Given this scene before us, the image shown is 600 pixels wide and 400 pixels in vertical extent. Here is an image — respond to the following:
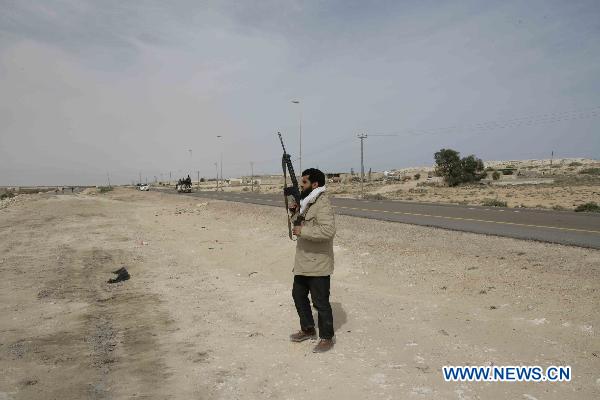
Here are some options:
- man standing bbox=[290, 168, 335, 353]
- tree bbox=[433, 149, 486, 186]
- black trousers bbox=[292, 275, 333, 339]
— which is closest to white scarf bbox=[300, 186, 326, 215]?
man standing bbox=[290, 168, 335, 353]

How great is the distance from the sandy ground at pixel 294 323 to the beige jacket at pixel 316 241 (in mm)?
929

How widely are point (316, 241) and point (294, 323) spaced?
1.62 m

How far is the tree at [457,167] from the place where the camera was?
204 ft

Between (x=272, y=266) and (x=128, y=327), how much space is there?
4.10m

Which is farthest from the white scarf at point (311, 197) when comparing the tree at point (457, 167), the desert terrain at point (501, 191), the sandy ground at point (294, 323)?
the tree at point (457, 167)

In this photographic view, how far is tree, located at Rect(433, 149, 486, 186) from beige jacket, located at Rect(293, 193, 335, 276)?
A: 6130cm

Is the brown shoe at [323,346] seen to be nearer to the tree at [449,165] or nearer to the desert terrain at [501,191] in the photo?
the desert terrain at [501,191]

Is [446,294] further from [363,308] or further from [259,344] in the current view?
[259,344]

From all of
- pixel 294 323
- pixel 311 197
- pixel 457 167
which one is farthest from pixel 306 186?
pixel 457 167

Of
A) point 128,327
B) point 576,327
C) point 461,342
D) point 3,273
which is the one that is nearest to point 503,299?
point 576,327

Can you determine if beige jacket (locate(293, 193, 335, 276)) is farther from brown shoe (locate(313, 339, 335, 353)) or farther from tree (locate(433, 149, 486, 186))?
tree (locate(433, 149, 486, 186))

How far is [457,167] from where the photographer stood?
62.6 metres

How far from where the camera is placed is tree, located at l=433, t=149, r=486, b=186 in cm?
6216

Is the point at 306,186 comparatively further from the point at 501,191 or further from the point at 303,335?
the point at 501,191
